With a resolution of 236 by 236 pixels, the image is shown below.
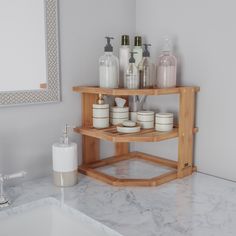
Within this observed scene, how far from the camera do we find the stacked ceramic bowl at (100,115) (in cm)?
139

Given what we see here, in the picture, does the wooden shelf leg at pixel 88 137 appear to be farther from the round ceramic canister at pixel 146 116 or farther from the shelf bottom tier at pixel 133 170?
the round ceramic canister at pixel 146 116

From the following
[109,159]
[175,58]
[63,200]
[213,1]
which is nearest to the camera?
[63,200]

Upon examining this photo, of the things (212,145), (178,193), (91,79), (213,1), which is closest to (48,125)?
(91,79)

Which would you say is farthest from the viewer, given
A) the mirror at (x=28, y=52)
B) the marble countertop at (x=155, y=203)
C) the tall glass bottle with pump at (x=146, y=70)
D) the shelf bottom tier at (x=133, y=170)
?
the tall glass bottle with pump at (x=146, y=70)

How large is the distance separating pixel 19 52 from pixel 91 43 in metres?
0.33

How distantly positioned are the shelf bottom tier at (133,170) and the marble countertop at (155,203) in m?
0.03

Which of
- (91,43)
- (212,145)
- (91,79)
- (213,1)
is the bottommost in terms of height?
(212,145)

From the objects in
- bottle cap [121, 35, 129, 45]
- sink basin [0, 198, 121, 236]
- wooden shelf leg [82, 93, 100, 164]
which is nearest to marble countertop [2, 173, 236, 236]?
sink basin [0, 198, 121, 236]

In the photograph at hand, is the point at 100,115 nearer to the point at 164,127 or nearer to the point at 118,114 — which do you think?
the point at 118,114

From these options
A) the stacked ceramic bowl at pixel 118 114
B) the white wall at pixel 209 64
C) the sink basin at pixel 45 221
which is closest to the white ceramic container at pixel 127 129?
the stacked ceramic bowl at pixel 118 114

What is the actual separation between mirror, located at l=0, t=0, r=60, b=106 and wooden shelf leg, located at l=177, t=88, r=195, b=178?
1.62 feet

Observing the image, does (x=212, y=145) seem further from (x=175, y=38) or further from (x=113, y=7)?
(x=113, y=7)

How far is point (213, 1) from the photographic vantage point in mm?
1300

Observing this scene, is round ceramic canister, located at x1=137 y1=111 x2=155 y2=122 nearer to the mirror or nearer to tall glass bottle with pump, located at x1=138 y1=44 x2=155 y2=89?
tall glass bottle with pump, located at x1=138 y1=44 x2=155 y2=89
